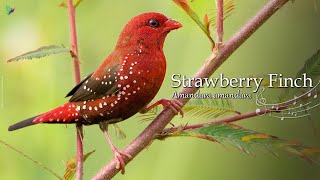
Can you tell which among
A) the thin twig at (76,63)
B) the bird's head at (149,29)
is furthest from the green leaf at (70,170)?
the bird's head at (149,29)

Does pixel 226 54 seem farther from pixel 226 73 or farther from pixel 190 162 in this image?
pixel 190 162

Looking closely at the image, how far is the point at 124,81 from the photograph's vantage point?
1.62 feet

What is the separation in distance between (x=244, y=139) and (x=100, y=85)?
0.51ft

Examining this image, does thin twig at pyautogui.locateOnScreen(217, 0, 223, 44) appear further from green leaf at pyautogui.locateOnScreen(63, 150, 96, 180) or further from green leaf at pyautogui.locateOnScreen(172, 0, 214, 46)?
green leaf at pyautogui.locateOnScreen(63, 150, 96, 180)

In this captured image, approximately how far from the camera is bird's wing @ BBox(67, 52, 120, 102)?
1.64 feet

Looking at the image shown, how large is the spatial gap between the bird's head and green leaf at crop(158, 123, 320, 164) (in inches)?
4.4

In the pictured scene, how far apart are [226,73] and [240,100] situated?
0.04 m

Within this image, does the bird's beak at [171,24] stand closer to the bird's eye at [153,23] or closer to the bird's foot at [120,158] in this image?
the bird's eye at [153,23]

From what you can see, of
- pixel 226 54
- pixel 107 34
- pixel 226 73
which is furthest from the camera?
pixel 107 34

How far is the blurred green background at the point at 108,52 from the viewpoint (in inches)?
22.4

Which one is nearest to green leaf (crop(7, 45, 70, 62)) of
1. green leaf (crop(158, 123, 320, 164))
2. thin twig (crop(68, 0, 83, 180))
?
thin twig (crop(68, 0, 83, 180))

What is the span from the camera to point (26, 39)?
616 mm

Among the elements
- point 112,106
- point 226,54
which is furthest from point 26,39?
point 226,54

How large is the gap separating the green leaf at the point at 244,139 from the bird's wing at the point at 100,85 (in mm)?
97
